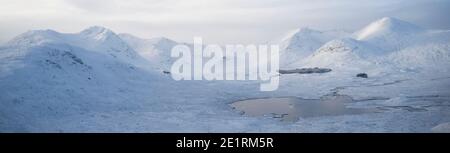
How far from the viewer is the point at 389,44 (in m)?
80.0

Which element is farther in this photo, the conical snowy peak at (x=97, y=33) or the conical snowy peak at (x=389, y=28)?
the conical snowy peak at (x=389, y=28)

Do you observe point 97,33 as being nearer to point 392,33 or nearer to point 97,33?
point 97,33

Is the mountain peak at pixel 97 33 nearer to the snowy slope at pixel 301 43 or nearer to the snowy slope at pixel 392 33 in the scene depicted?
the snowy slope at pixel 301 43

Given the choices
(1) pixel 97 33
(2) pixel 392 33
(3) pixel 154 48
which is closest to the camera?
(1) pixel 97 33

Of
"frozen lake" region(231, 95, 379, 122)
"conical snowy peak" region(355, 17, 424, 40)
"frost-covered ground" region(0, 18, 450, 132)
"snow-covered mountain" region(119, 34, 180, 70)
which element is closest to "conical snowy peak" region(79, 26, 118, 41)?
"snow-covered mountain" region(119, 34, 180, 70)

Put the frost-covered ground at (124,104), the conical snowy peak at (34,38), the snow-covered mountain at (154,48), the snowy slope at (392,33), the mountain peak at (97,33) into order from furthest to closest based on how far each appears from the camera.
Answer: the snow-covered mountain at (154,48) → the mountain peak at (97,33) → the snowy slope at (392,33) → the conical snowy peak at (34,38) → the frost-covered ground at (124,104)

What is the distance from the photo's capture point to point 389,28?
307 feet

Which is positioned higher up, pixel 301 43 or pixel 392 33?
pixel 392 33

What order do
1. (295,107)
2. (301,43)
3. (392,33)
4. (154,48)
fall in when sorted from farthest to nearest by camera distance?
(301,43) < (154,48) < (392,33) < (295,107)

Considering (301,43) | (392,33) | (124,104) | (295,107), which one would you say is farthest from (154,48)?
(295,107)

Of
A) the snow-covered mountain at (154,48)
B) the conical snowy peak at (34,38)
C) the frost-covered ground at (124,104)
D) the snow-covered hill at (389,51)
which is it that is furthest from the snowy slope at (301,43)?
the frost-covered ground at (124,104)

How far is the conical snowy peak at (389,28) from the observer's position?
88988 millimetres

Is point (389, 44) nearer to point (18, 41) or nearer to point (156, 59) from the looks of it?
point (156, 59)
